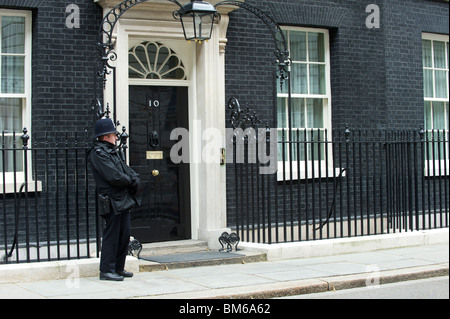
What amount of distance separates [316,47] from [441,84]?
305 cm

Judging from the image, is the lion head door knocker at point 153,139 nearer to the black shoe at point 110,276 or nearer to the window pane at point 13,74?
the window pane at point 13,74

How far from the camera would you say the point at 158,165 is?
34.6 ft

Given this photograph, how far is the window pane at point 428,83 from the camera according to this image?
1360 centimetres

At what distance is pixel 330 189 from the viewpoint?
1213 cm

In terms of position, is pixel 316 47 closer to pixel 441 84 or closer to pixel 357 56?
pixel 357 56

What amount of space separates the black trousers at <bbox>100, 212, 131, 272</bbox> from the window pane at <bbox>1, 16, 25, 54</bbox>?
10.2ft

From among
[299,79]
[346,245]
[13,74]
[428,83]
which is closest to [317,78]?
[299,79]

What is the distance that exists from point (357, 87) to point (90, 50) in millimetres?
4861

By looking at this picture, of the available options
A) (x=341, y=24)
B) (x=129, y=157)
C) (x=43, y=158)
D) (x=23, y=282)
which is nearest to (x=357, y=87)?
(x=341, y=24)

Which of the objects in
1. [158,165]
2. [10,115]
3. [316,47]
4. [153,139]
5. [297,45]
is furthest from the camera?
[316,47]

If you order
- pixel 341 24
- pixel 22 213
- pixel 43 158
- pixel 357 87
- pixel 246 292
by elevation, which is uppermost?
pixel 341 24

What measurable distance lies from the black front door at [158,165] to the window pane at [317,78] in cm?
259

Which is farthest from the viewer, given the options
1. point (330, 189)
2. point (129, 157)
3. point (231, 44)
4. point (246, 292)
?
point (330, 189)

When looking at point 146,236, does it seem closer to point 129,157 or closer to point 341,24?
point 129,157
